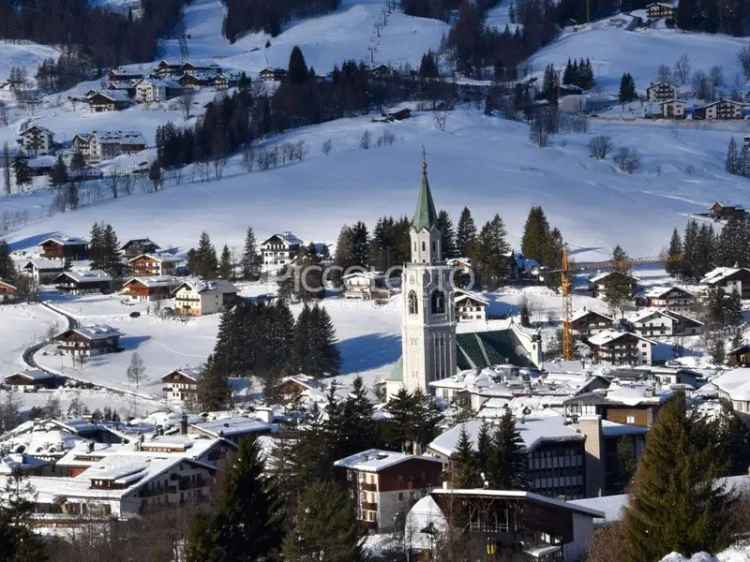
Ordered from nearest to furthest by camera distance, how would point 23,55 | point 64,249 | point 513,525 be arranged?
point 513,525
point 64,249
point 23,55

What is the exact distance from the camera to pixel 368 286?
183 ft

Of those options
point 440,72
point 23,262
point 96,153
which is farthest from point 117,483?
point 440,72

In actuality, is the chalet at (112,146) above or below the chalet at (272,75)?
below

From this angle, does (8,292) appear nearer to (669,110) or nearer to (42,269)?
(42,269)

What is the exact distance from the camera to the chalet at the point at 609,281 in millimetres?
54281

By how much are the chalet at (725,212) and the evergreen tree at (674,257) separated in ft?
18.9

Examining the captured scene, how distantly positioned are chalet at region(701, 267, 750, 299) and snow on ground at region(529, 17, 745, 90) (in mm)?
38759

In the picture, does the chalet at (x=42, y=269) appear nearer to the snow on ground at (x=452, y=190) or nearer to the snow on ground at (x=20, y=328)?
the snow on ground at (x=452, y=190)

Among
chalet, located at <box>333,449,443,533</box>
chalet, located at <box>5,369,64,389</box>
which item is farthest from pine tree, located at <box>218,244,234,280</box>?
chalet, located at <box>333,449,443,533</box>

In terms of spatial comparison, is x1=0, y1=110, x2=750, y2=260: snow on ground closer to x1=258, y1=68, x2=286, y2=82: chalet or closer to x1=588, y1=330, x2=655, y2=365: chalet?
x1=258, y1=68, x2=286, y2=82: chalet

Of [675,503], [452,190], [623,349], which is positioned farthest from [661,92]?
[675,503]

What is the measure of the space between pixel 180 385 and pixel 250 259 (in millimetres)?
14063

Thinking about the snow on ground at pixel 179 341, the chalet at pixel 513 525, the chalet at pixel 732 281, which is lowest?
the snow on ground at pixel 179 341

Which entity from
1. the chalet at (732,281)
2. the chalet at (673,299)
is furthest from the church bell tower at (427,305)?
the chalet at (732,281)
